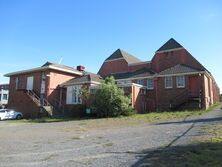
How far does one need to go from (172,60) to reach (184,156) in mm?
30049

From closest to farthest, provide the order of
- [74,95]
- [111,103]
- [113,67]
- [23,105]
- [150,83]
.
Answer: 1. [111,103]
2. [74,95]
3. [23,105]
4. [150,83]
5. [113,67]

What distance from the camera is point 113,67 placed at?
1773 inches

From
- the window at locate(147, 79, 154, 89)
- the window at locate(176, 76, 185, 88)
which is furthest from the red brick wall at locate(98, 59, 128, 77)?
the window at locate(176, 76, 185, 88)

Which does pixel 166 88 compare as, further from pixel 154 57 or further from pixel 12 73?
pixel 12 73

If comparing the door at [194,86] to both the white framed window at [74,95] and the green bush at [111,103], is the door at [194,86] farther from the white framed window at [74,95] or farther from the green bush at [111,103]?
the white framed window at [74,95]

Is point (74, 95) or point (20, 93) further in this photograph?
point (20, 93)

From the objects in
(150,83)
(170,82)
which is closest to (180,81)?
(170,82)

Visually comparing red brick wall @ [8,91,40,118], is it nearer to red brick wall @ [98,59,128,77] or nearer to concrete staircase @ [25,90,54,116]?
concrete staircase @ [25,90,54,116]

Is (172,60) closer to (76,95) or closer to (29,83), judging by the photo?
(76,95)

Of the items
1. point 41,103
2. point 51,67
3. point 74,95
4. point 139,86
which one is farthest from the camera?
point 51,67

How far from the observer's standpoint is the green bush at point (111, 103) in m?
25.9

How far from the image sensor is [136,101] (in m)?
30.3

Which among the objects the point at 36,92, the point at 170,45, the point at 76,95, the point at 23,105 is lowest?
the point at 23,105

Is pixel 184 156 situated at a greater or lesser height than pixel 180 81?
lesser
